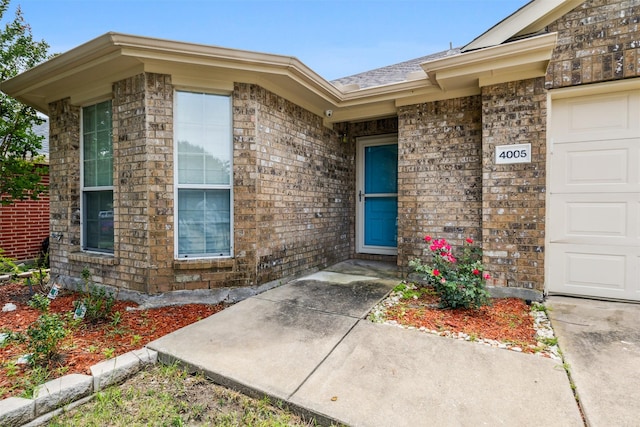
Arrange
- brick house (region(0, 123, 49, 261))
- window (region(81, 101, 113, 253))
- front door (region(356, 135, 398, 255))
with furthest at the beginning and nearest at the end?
brick house (region(0, 123, 49, 261)), front door (region(356, 135, 398, 255)), window (region(81, 101, 113, 253))

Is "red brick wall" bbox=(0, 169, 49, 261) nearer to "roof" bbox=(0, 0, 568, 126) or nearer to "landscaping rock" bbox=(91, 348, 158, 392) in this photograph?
"roof" bbox=(0, 0, 568, 126)

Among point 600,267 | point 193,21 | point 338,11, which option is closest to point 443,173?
point 600,267

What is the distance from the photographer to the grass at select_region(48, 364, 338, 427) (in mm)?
1829

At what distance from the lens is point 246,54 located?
3490 mm

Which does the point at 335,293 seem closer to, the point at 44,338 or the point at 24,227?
the point at 44,338

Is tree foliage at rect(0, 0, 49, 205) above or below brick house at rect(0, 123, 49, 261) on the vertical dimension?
above

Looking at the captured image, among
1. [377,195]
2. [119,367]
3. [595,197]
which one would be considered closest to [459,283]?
[595,197]

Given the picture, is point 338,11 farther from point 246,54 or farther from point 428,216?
point 428,216

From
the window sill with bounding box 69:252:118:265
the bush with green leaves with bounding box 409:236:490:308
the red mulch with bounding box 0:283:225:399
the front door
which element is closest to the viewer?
the red mulch with bounding box 0:283:225:399

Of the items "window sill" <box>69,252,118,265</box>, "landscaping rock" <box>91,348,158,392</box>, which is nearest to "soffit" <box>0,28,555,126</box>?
"window sill" <box>69,252,118,265</box>

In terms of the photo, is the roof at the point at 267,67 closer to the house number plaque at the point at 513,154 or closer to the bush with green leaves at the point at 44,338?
the house number plaque at the point at 513,154

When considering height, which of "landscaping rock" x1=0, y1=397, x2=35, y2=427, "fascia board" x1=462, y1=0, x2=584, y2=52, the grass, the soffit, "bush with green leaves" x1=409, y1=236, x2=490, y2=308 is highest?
"fascia board" x1=462, y1=0, x2=584, y2=52

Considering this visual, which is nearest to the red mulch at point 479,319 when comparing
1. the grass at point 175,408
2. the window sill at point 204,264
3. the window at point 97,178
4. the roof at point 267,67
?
the grass at point 175,408

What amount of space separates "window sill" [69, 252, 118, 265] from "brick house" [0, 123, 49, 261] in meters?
3.14
